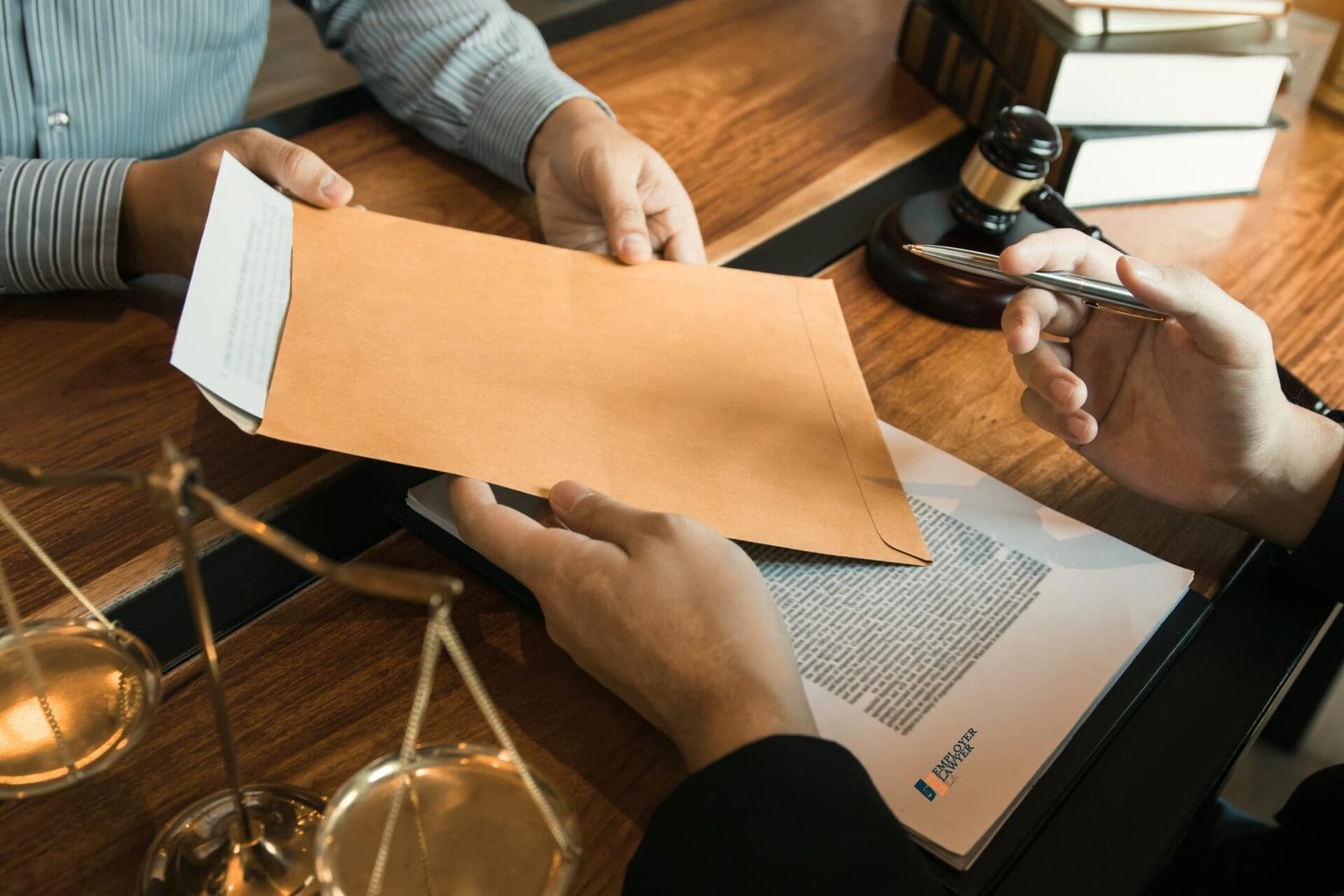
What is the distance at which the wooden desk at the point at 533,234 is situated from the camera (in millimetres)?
655

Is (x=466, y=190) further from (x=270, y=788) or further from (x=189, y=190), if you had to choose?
(x=270, y=788)

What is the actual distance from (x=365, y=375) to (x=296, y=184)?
214 mm

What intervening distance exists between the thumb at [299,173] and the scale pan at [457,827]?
0.55 meters

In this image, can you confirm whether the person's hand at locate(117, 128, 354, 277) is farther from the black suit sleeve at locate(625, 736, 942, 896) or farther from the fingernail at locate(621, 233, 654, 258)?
the black suit sleeve at locate(625, 736, 942, 896)

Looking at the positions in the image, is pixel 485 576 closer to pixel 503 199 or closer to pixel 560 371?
pixel 560 371

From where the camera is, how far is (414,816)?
51cm

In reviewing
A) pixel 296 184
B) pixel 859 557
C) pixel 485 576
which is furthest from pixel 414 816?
pixel 296 184

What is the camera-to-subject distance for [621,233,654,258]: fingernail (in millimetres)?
945

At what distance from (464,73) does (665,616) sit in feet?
2.66

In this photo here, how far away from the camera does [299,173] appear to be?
0.90 m

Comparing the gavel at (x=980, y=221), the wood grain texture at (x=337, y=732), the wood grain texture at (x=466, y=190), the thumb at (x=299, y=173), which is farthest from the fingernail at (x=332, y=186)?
the gavel at (x=980, y=221)

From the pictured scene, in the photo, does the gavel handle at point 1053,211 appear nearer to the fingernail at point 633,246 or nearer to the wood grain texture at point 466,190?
the wood grain texture at point 466,190

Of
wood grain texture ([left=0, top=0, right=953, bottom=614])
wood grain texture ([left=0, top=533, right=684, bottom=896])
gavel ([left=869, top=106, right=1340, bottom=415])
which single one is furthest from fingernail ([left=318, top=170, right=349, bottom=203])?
gavel ([left=869, top=106, right=1340, bottom=415])

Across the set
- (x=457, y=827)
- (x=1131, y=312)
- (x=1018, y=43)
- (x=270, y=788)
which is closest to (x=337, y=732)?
(x=270, y=788)
